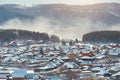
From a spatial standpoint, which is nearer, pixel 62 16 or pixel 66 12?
pixel 62 16

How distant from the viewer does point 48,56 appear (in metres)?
21.4

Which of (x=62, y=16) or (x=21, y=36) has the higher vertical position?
(x=62, y=16)

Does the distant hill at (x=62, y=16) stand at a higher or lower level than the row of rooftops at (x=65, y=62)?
higher

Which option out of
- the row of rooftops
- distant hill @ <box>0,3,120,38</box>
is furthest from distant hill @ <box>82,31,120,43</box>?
distant hill @ <box>0,3,120,38</box>

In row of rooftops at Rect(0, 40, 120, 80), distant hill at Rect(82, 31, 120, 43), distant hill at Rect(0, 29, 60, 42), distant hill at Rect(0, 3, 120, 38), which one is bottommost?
row of rooftops at Rect(0, 40, 120, 80)

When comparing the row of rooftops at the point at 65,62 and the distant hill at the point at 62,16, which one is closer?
the row of rooftops at the point at 65,62

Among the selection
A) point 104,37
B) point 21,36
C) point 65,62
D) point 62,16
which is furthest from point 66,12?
point 65,62

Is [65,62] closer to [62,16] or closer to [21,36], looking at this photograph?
[21,36]

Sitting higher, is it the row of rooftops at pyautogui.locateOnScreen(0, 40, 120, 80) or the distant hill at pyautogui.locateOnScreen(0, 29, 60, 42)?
the distant hill at pyautogui.locateOnScreen(0, 29, 60, 42)

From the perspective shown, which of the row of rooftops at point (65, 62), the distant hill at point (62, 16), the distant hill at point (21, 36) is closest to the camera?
the row of rooftops at point (65, 62)

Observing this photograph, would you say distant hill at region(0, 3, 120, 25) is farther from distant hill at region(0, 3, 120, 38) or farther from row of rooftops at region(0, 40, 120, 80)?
row of rooftops at region(0, 40, 120, 80)

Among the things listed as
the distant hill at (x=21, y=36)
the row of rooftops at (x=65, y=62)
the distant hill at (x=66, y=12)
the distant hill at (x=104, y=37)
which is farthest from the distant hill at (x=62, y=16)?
the row of rooftops at (x=65, y=62)

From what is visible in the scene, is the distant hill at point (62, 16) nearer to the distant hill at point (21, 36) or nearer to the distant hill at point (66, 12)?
the distant hill at point (66, 12)

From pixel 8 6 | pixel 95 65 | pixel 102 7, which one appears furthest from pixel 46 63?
pixel 102 7
